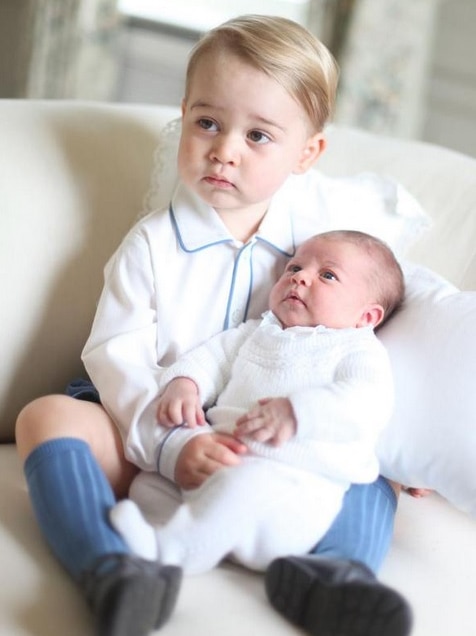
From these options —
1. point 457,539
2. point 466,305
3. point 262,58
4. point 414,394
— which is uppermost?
point 262,58

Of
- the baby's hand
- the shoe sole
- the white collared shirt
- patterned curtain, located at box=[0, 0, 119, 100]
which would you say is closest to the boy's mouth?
the white collared shirt

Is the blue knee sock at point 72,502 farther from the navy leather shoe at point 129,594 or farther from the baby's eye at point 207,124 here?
the baby's eye at point 207,124

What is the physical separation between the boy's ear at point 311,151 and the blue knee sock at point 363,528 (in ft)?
1.62

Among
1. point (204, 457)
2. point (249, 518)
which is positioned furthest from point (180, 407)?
point (249, 518)

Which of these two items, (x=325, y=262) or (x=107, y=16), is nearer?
(x=325, y=262)

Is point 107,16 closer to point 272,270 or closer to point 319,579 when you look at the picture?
point 272,270

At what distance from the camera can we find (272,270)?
4.80ft

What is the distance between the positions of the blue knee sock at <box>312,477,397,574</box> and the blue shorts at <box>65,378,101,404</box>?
15.4 inches

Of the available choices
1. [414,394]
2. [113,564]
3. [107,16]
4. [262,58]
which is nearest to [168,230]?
[262,58]

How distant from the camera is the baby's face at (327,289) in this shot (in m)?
1.33

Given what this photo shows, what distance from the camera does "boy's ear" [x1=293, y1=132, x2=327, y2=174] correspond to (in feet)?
4.80

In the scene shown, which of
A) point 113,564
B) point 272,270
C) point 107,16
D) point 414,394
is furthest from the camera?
point 107,16

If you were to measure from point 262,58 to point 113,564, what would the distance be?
70 centimetres

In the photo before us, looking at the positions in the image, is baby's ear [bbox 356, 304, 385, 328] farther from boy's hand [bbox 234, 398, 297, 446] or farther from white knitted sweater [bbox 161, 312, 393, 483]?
boy's hand [bbox 234, 398, 297, 446]
